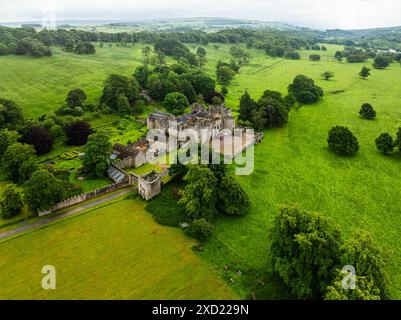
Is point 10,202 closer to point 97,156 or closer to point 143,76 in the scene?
point 97,156

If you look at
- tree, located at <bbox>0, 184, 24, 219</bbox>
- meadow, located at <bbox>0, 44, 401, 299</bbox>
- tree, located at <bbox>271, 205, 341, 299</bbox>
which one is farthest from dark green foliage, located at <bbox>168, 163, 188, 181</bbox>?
tree, located at <bbox>271, 205, 341, 299</bbox>

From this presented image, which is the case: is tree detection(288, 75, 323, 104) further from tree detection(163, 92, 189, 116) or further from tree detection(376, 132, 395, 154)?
tree detection(376, 132, 395, 154)

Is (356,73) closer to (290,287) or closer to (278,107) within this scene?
(278,107)

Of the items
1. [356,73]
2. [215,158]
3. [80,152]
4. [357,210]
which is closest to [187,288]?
[215,158]

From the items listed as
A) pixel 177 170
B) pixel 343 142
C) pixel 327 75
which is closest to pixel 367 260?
pixel 177 170

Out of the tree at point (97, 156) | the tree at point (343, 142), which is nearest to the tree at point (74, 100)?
the tree at point (97, 156)

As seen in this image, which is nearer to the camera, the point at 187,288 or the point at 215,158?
the point at 187,288

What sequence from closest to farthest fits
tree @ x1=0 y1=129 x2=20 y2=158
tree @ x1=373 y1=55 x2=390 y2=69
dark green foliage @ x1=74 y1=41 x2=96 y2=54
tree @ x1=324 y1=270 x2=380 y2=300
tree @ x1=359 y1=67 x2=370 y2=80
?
tree @ x1=324 y1=270 x2=380 y2=300, tree @ x1=0 y1=129 x2=20 y2=158, tree @ x1=359 y1=67 x2=370 y2=80, dark green foliage @ x1=74 y1=41 x2=96 y2=54, tree @ x1=373 y1=55 x2=390 y2=69
